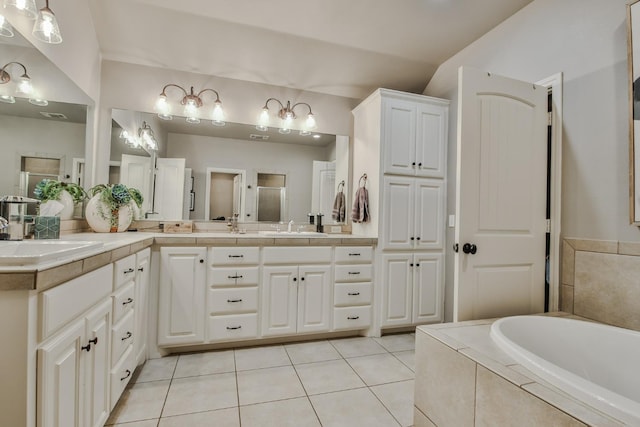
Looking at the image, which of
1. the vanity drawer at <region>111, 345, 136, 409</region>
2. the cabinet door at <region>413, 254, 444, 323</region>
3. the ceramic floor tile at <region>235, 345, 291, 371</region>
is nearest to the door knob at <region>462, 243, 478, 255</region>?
the cabinet door at <region>413, 254, 444, 323</region>

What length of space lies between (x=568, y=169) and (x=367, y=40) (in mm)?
1909

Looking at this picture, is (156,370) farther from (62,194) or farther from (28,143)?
(28,143)

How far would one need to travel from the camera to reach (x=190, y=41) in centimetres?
252

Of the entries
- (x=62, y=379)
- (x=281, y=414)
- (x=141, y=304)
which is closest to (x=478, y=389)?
(x=281, y=414)

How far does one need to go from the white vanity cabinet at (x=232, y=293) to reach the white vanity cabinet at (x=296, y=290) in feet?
0.31

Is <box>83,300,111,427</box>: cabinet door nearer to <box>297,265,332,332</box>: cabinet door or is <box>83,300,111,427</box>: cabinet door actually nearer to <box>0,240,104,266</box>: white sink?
<box>0,240,104,266</box>: white sink

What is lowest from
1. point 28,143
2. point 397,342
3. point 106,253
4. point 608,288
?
point 397,342

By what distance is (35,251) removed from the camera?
4.11 ft

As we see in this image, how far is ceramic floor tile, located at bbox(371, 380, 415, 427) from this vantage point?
161 centimetres

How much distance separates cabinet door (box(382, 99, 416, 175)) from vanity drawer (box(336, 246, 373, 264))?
2.46ft

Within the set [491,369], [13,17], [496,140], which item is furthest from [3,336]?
[496,140]

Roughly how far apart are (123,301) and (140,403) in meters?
0.62

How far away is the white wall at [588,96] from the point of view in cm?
162

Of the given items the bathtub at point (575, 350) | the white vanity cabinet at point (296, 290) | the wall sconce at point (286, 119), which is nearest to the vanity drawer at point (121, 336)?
the white vanity cabinet at point (296, 290)
